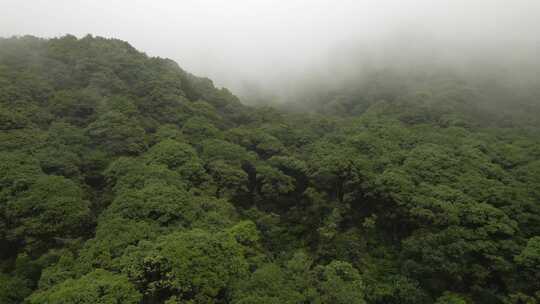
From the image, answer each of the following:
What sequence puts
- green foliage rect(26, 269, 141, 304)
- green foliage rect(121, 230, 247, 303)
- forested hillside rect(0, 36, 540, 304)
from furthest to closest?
forested hillside rect(0, 36, 540, 304) → green foliage rect(121, 230, 247, 303) → green foliage rect(26, 269, 141, 304)

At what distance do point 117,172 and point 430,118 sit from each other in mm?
33914

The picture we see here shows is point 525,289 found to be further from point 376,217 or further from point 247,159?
point 247,159

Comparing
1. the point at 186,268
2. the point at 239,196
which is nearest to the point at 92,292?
the point at 186,268

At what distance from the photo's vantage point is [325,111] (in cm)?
5788

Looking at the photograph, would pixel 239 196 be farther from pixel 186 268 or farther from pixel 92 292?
pixel 92 292

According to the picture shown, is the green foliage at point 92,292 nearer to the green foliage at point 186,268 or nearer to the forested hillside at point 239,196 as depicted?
the forested hillside at point 239,196

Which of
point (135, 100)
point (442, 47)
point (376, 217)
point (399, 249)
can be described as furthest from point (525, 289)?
point (442, 47)

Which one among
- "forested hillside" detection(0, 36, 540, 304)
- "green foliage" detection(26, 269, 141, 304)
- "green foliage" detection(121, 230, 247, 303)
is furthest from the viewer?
"forested hillside" detection(0, 36, 540, 304)

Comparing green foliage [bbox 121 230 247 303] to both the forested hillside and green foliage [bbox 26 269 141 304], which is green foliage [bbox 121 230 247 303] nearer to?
the forested hillside

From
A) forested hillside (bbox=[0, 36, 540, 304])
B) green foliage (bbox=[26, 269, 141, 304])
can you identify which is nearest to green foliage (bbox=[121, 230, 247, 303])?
forested hillside (bbox=[0, 36, 540, 304])

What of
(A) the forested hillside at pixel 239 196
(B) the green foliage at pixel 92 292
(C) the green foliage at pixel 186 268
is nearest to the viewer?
(B) the green foliage at pixel 92 292

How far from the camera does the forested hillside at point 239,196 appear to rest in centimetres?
2097

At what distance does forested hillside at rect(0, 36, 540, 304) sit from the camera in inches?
826

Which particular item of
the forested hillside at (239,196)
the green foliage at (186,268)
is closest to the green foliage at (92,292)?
the forested hillside at (239,196)
